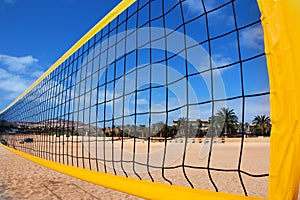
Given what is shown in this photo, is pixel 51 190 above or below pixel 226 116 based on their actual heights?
below

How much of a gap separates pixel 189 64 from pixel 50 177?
15.4 feet

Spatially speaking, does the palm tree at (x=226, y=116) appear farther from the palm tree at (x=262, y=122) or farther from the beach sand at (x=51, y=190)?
the beach sand at (x=51, y=190)

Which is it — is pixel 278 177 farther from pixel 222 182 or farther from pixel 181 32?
pixel 222 182

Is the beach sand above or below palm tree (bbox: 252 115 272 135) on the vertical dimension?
below

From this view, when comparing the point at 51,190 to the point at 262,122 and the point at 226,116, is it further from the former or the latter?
the point at 262,122

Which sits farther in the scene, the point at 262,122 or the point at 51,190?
the point at 262,122

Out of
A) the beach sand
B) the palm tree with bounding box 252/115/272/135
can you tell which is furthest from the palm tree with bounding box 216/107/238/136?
the beach sand

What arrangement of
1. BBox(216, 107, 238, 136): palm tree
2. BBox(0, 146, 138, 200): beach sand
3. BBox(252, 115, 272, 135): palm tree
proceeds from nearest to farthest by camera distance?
BBox(252, 115, 272, 135): palm tree, BBox(216, 107, 238, 136): palm tree, BBox(0, 146, 138, 200): beach sand

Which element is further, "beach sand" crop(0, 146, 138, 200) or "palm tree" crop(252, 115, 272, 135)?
"beach sand" crop(0, 146, 138, 200)

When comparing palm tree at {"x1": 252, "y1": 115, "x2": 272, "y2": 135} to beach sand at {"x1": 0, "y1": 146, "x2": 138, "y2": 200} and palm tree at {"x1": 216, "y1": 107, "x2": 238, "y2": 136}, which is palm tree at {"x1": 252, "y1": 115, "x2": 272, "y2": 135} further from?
beach sand at {"x1": 0, "y1": 146, "x2": 138, "y2": 200}

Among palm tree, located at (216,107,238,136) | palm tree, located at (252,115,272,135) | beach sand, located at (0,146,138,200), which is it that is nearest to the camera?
palm tree, located at (252,115,272,135)

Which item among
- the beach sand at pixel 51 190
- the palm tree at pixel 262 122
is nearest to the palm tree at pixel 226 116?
the palm tree at pixel 262 122

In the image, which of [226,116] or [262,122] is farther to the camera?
[262,122]

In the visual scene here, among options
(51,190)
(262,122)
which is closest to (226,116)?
(51,190)
